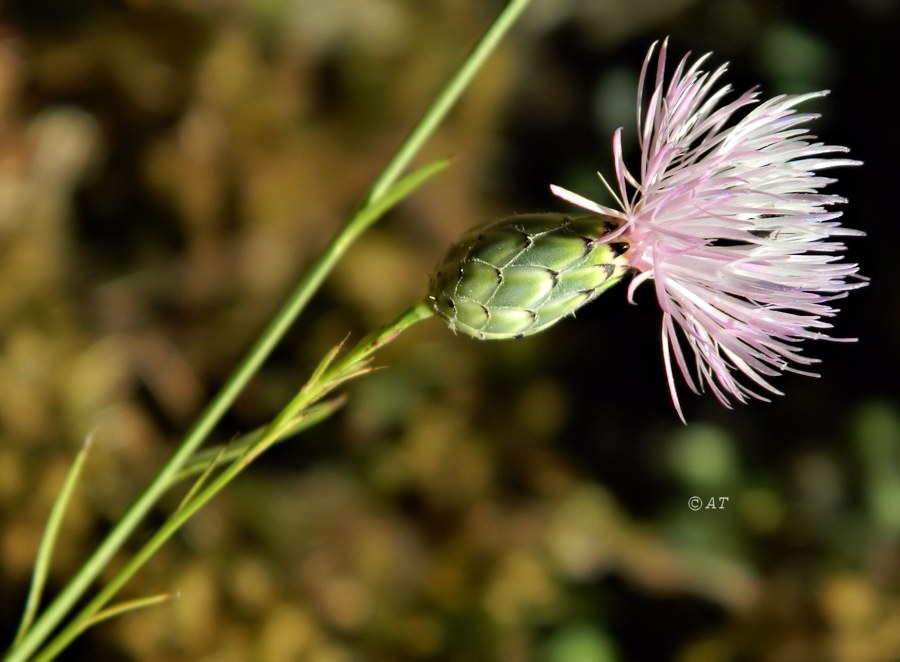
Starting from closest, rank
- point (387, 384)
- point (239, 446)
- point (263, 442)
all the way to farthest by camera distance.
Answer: point (263, 442)
point (239, 446)
point (387, 384)

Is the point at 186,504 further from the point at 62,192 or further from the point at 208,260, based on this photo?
the point at 62,192

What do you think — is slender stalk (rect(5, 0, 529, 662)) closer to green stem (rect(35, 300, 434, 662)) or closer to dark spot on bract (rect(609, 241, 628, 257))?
green stem (rect(35, 300, 434, 662))

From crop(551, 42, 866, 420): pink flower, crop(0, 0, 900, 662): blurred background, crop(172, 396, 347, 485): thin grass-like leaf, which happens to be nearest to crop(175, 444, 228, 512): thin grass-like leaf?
crop(172, 396, 347, 485): thin grass-like leaf

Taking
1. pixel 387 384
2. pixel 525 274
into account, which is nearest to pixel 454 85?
pixel 525 274

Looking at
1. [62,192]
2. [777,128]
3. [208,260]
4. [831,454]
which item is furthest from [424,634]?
[777,128]

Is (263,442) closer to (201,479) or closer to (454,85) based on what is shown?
(201,479)

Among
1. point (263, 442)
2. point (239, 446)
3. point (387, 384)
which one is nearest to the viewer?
point (263, 442)

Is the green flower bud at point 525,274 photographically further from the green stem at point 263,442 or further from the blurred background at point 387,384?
the blurred background at point 387,384
